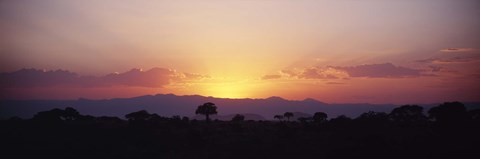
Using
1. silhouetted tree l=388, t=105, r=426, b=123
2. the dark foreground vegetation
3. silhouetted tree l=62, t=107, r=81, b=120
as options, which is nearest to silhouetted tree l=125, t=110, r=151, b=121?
the dark foreground vegetation

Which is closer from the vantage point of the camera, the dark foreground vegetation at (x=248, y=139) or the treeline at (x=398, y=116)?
the dark foreground vegetation at (x=248, y=139)

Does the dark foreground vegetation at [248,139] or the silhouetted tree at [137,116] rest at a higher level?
the silhouetted tree at [137,116]

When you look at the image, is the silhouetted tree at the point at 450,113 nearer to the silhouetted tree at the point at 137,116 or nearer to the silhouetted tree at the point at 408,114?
the silhouetted tree at the point at 408,114

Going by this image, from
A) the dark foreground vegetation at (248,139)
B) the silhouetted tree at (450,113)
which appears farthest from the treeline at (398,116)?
the dark foreground vegetation at (248,139)

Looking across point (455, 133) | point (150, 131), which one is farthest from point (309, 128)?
point (150, 131)

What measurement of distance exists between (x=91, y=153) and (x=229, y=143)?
1574 centimetres

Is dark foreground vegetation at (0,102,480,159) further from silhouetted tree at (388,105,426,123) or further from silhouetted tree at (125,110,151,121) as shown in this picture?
silhouetted tree at (388,105,426,123)

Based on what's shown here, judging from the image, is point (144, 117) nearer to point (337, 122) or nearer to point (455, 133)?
point (337, 122)

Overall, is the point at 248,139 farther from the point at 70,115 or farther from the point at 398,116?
the point at 70,115

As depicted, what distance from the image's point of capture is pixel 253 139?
167ft

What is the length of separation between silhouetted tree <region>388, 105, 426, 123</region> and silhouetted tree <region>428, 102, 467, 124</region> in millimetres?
5520

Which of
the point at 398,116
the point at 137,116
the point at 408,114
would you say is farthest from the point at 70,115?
the point at 408,114

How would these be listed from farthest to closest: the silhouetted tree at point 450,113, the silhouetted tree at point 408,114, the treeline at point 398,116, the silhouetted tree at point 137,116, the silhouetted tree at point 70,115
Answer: the silhouetted tree at point 70,115
the silhouetted tree at point 408,114
the silhouetted tree at point 137,116
the treeline at point 398,116
the silhouetted tree at point 450,113

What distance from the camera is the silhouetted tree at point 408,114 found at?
69.2 meters
